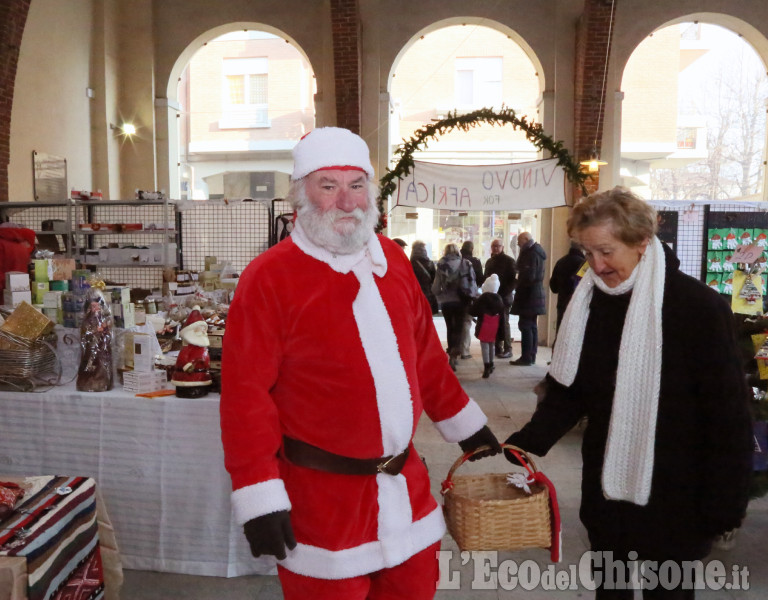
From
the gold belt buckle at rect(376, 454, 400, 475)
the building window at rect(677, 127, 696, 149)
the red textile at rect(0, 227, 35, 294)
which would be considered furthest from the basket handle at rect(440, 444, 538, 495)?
the building window at rect(677, 127, 696, 149)

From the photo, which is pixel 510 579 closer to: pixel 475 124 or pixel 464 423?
pixel 464 423

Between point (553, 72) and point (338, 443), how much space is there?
990 centimetres

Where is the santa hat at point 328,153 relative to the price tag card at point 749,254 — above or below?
above

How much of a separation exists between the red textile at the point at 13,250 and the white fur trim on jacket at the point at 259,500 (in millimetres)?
4812

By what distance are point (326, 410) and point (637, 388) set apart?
89 cm

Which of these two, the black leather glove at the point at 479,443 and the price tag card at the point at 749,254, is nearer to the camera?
the black leather glove at the point at 479,443

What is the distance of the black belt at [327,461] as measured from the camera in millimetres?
1694

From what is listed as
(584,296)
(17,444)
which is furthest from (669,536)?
(17,444)

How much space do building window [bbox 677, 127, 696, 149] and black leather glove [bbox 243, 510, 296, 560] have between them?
25.2m

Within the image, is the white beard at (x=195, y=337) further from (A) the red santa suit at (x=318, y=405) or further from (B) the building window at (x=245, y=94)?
(B) the building window at (x=245, y=94)

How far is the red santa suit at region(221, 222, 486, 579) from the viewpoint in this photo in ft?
5.38

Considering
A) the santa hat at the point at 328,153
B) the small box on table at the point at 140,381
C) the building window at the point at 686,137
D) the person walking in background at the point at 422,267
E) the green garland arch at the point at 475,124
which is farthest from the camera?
the building window at the point at 686,137

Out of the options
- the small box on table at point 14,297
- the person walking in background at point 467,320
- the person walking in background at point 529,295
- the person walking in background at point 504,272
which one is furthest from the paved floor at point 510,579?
the person walking in background at point 504,272

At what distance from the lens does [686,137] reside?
23750 mm
